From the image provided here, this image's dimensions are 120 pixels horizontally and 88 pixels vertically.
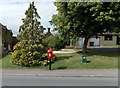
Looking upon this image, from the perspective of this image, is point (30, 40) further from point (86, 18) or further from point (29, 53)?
point (86, 18)

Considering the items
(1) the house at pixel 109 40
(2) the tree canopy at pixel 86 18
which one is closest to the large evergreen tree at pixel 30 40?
(2) the tree canopy at pixel 86 18

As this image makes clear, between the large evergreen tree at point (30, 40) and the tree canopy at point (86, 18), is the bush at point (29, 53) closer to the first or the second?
the large evergreen tree at point (30, 40)

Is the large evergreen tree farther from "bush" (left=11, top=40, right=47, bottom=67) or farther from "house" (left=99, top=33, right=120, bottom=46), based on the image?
"house" (left=99, top=33, right=120, bottom=46)

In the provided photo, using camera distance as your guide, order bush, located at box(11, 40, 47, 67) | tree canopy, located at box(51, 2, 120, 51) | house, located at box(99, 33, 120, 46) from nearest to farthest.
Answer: bush, located at box(11, 40, 47, 67)
tree canopy, located at box(51, 2, 120, 51)
house, located at box(99, 33, 120, 46)

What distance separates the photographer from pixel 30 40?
50.2 ft

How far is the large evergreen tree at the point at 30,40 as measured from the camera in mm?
14852

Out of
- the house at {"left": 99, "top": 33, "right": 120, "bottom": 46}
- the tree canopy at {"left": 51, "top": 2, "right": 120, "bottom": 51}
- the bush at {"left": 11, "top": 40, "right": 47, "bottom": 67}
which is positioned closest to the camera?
the bush at {"left": 11, "top": 40, "right": 47, "bottom": 67}

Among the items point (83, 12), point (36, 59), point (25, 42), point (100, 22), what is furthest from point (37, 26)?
point (100, 22)

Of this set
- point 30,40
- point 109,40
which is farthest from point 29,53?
point 109,40

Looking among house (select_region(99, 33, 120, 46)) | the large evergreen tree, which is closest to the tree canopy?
the large evergreen tree

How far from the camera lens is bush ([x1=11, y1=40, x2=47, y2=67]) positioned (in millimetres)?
14477

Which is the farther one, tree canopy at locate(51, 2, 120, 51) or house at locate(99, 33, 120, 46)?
house at locate(99, 33, 120, 46)

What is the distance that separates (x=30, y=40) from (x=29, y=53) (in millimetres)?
1015

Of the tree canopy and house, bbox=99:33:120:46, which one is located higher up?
the tree canopy
